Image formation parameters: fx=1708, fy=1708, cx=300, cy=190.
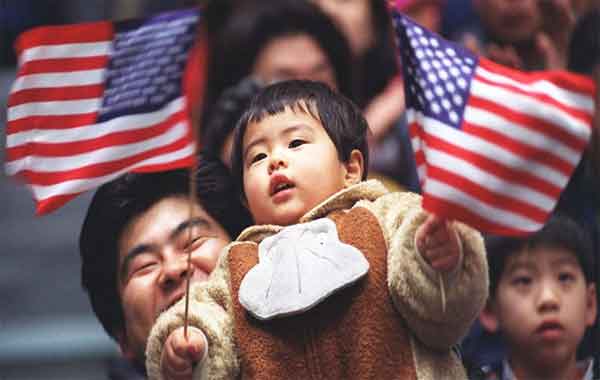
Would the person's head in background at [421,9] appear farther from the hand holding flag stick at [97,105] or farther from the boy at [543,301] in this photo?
the hand holding flag stick at [97,105]

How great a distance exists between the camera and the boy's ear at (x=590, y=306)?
15.5ft

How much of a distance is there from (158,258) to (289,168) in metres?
0.62

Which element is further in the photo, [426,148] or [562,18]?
[562,18]

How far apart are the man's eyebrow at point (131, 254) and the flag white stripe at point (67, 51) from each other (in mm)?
519

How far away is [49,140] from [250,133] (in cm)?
58

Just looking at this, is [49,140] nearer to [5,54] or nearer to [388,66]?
[388,66]

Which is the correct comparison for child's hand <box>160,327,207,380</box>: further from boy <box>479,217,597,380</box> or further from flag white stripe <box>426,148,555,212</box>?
boy <box>479,217,597,380</box>

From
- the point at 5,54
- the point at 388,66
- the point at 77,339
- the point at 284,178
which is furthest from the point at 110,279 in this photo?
the point at 5,54

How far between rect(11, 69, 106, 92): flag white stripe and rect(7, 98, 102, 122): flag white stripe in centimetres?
5

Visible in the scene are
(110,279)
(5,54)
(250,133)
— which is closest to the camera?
(250,133)

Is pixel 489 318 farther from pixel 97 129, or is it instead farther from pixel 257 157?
pixel 97 129

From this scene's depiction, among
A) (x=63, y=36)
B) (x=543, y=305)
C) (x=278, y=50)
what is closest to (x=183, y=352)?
Answer: (x=63, y=36)

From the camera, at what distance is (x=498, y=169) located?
155 inches

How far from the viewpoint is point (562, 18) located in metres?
5.55
